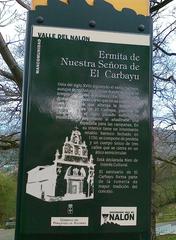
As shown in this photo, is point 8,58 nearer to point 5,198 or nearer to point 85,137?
point 85,137

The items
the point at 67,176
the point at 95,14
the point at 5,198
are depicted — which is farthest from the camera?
the point at 5,198

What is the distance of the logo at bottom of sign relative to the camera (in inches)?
135

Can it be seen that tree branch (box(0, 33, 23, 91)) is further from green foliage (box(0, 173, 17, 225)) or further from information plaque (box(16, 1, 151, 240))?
green foliage (box(0, 173, 17, 225))

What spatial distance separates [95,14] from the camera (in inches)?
146

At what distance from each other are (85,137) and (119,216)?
581 mm

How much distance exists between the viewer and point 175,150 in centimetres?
1888

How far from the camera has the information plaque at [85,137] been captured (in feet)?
11.1

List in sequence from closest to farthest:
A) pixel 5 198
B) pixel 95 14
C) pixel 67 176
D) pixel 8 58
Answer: pixel 67 176 → pixel 95 14 → pixel 8 58 → pixel 5 198

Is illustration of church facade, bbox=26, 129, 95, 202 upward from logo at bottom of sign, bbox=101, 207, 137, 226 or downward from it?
upward

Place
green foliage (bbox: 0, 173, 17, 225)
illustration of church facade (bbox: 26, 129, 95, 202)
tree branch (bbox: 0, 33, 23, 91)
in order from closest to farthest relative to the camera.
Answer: illustration of church facade (bbox: 26, 129, 95, 202)
tree branch (bbox: 0, 33, 23, 91)
green foliage (bbox: 0, 173, 17, 225)

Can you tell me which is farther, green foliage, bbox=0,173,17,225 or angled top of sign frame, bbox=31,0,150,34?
green foliage, bbox=0,173,17,225

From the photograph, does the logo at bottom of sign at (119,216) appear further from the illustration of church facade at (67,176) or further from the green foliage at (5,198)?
the green foliage at (5,198)

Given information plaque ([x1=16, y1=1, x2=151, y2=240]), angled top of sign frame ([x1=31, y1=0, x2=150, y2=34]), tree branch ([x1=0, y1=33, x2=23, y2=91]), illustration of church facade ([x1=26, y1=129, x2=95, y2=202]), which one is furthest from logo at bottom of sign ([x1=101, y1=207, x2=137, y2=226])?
tree branch ([x1=0, y1=33, x2=23, y2=91])

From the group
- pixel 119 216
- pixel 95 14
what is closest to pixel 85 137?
pixel 119 216
